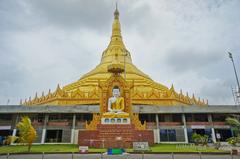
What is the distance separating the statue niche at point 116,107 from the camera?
2111cm

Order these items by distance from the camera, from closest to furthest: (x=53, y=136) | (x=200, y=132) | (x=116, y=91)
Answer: (x=116, y=91)
(x=53, y=136)
(x=200, y=132)

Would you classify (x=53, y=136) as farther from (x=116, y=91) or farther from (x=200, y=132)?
(x=200, y=132)

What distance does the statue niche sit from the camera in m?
21.1

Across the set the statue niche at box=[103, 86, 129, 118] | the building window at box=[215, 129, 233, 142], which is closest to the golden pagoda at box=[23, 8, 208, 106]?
the statue niche at box=[103, 86, 129, 118]

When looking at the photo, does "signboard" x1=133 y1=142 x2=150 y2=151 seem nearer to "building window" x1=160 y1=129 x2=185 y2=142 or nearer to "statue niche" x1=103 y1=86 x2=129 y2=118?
"statue niche" x1=103 y1=86 x2=129 y2=118

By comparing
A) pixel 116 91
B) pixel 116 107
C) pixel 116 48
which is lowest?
pixel 116 107

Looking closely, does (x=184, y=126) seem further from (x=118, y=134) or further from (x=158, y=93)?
(x=118, y=134)

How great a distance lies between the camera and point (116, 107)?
72.4ft

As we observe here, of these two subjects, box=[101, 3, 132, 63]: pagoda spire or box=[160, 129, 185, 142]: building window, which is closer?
box=[160, 129, 185, 142]: building window

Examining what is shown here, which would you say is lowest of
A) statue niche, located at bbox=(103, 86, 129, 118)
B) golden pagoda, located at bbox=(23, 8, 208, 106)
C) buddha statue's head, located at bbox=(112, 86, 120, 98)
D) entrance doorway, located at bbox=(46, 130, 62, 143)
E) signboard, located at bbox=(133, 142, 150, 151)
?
signboard, located at bbox=(133, 142, 150, 151)

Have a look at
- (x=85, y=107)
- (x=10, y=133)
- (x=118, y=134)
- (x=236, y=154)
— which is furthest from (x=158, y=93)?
(x=10, y=133)

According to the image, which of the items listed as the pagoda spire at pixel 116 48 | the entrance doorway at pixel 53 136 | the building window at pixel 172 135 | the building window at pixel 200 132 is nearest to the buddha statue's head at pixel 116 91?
the building window at pixel 172 135

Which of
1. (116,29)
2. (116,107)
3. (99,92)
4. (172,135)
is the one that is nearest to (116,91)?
(116,107)

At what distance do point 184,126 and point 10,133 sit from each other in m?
22.7
